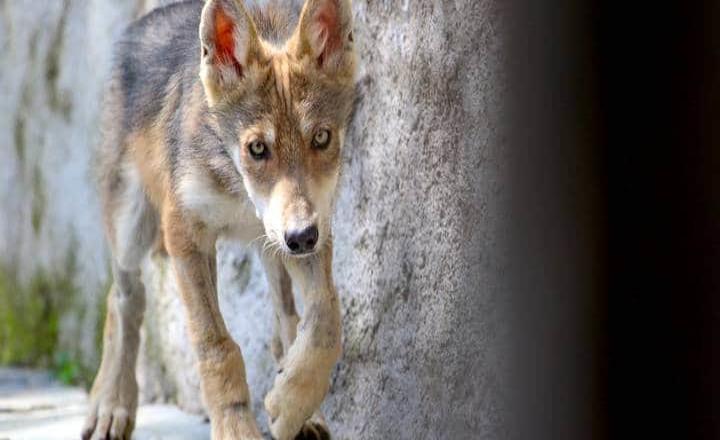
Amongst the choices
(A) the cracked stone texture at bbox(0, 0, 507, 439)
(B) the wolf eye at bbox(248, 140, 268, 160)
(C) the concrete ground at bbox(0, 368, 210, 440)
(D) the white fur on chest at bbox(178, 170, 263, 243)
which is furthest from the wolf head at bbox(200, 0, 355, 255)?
(C) the concrete ground at bbox(0, 368, 210, 440)

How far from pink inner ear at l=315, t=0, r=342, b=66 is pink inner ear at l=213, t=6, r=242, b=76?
12.8 inches

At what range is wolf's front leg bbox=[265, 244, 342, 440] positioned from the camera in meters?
4.48

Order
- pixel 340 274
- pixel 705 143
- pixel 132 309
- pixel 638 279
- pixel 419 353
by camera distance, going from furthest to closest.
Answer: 1. pixel 132 309
2. pixel 340 274
3. pixel 419 353
4. pixel 638 279
5. pixel 705 143

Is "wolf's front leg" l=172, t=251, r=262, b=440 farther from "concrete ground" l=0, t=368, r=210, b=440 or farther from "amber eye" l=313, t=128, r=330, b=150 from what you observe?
"concrete ground" l=0, t=368, r=210, b=440

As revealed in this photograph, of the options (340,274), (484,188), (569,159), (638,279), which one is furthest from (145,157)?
(638,279)

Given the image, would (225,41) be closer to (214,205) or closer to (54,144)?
(214,205)

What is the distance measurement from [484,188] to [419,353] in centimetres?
85

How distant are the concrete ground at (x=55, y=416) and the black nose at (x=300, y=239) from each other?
1.98 metres

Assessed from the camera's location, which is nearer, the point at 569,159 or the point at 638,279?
the point at 638,279

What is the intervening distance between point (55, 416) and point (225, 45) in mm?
3521

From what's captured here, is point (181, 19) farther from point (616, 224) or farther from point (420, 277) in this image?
point (616, 224)

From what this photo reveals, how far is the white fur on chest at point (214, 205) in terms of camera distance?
4.67 m

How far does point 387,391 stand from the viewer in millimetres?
4855

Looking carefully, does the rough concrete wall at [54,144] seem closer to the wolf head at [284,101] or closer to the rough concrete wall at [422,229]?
the rough concrete wall at [422,229]
